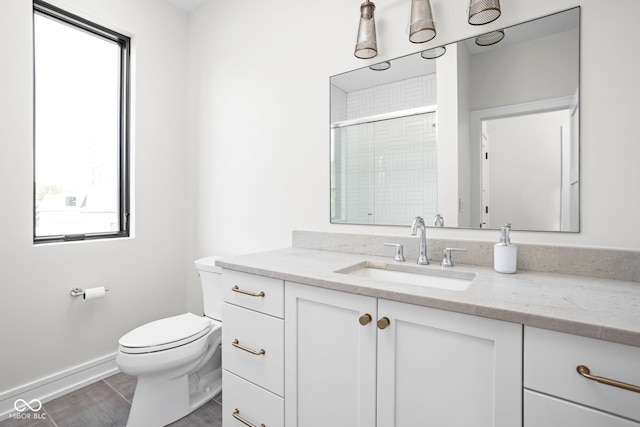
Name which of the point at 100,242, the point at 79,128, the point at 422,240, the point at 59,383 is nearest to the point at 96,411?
the point at 59,383

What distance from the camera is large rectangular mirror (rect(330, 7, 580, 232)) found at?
122cm

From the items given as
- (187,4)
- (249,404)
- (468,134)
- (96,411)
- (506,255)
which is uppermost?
(187,4)

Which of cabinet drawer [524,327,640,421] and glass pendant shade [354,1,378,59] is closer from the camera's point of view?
cabinet drawer [524,327,640,421]

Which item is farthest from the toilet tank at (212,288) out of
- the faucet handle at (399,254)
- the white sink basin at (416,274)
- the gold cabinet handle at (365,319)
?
the gold cabinet handle at (365,319)

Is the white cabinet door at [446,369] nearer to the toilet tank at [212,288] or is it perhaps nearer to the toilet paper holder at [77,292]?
the toilet tank at [212,288]

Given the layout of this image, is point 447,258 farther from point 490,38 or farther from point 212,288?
point 212,288

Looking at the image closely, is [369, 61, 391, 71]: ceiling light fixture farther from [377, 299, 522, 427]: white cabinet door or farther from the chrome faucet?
[377, 299, 522, 427]: white cabinet door

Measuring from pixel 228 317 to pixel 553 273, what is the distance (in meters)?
1.35

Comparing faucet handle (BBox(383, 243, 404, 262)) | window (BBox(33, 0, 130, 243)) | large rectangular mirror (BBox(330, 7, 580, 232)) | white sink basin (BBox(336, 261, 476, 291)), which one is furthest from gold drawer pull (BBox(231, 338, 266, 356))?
window (BBox(33, 0, 130, 243))

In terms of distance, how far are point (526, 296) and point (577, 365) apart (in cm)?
21

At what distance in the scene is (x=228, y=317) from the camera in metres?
1.44

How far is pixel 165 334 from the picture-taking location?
1625 mm

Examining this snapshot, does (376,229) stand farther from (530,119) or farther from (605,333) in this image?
(605,333)

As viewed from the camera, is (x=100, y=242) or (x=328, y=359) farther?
(x=100, y=242)
